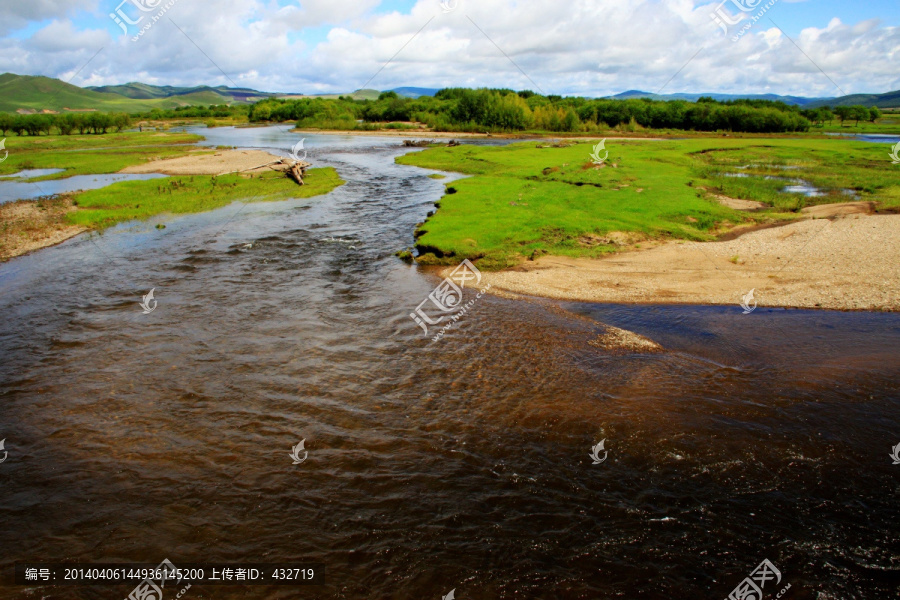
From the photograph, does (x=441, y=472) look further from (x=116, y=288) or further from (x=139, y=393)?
(x=116, y=288)

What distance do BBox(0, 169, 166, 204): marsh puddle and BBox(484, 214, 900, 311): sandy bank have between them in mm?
33670

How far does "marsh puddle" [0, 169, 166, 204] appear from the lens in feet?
107

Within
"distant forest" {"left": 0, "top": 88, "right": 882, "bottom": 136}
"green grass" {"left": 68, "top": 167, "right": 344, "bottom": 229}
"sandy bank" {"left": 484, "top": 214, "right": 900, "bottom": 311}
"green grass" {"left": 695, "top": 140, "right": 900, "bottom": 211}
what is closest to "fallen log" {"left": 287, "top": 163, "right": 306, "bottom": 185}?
"green grass" {"left": 68, "top": 167, "right": 344, "bottom": 229}

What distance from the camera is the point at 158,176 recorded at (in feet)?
133

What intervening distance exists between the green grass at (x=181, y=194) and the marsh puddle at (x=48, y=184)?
3.13m

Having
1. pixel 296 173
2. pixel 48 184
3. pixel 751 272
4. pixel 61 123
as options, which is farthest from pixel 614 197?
pixel 61 123

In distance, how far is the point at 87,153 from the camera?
179 feet

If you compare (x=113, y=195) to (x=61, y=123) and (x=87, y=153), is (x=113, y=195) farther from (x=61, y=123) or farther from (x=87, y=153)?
(x=61, y=123)

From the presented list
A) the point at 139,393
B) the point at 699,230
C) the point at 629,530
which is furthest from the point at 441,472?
the point at 699,230

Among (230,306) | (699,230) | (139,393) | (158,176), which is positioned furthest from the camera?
(158,176)

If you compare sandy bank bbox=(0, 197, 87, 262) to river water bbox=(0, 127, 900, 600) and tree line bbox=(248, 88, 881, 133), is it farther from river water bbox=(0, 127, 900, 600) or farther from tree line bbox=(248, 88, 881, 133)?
tree line bbox=(248, 88, 881, 133)

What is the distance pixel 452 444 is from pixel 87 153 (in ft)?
212

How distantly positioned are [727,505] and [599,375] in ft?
13.5

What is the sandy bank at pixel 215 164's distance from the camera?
140 feet
